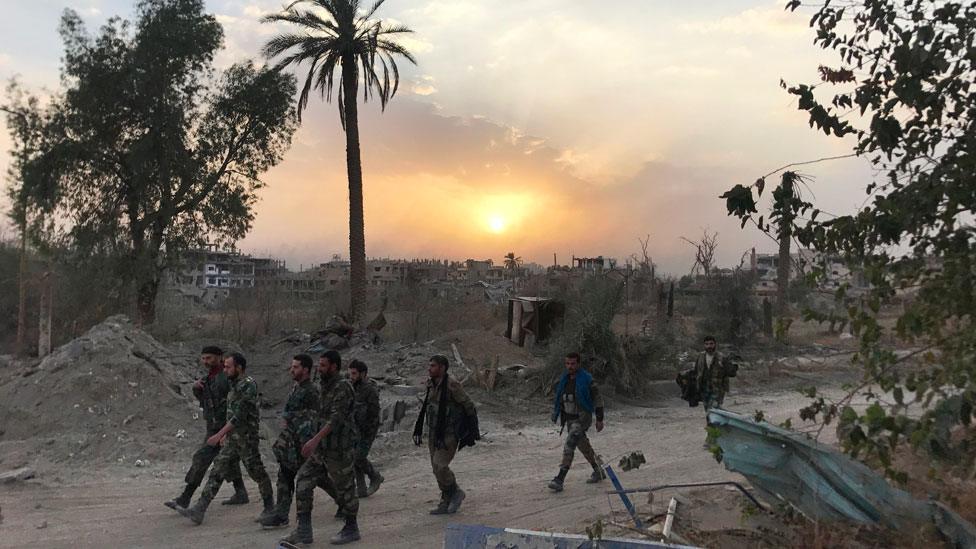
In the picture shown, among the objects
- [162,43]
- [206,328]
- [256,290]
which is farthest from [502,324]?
[162,43]

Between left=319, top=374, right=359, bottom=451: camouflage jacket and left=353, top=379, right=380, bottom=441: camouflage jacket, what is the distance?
1.00 metres

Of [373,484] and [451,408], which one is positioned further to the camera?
[373,484]

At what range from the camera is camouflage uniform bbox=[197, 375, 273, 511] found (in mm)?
7273

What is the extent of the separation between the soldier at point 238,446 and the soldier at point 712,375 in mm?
6848

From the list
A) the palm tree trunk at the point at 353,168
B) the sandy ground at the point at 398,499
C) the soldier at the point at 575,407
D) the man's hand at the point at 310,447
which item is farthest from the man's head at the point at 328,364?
the palm tree trunk at the point at 353,168

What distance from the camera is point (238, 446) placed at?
7.32 metres

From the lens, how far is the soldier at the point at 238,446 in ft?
23.7

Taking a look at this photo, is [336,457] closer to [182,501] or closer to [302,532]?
[302,532]

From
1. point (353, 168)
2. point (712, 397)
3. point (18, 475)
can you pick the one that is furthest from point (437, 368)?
point (353, 168)

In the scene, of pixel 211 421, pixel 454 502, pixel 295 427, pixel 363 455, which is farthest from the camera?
pixel 363 455

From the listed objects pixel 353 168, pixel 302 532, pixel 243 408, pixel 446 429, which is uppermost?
pixel 353 168

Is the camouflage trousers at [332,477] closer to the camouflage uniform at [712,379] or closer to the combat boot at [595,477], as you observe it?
the combat boot at [595,477]

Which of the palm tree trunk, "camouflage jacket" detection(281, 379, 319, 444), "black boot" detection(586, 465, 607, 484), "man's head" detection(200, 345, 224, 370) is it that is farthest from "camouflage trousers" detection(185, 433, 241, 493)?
the palm tree trunk

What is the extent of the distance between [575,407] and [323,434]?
129 inches
